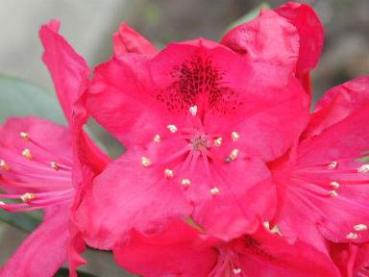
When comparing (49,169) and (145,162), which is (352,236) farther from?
(49,169)

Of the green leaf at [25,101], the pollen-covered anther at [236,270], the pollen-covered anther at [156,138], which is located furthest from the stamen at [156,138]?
the green leaf at [25,101]

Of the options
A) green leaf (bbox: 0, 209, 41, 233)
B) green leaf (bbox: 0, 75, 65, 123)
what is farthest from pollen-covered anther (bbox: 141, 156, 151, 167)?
green leaf (bbox: 0, 75, 65, 123)

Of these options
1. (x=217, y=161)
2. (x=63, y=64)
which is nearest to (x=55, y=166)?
(x=63, y=64)

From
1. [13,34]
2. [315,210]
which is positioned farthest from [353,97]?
[13,34]

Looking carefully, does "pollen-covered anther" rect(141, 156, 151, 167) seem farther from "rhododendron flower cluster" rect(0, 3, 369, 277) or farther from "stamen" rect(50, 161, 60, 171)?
"stamen" rect(50, 161, 60, 171)

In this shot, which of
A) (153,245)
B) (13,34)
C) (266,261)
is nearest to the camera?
(153,245)

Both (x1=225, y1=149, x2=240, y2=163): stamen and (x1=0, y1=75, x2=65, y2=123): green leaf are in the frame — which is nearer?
(x1=225, y1=149, x2=240, y2=163): stamen

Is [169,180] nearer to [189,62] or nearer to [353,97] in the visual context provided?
[189,62]
